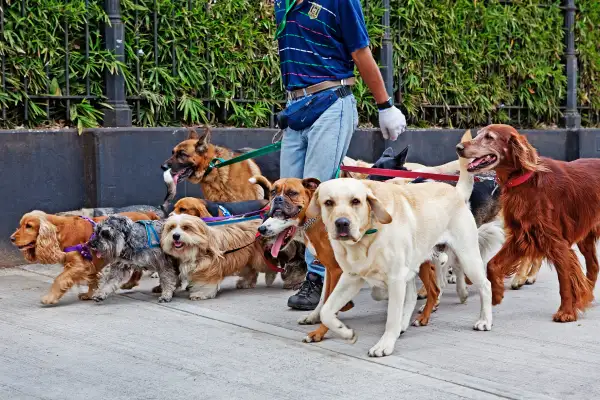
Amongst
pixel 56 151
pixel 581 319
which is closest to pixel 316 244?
pixel 581 319

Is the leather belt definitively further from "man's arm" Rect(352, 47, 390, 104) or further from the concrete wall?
the concrete wall

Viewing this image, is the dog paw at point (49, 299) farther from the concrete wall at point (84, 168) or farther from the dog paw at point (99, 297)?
the concrete wall at point (84, 168)

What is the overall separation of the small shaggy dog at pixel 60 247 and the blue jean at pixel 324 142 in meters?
1.74

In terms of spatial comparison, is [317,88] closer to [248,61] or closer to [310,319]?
[310,319]

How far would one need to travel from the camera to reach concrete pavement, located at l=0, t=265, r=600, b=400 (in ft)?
15.4

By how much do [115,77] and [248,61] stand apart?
5.66 feet

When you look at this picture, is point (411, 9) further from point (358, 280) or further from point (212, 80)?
point (358, 280)

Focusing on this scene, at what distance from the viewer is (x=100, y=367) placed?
5125 millimetres


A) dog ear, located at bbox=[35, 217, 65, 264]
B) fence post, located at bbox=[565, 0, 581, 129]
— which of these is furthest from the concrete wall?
fence post, located at bbox=[565, 0, 581, 129]

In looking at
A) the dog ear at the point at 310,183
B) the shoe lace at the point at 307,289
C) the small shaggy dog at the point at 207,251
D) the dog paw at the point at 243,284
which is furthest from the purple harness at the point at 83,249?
the dog ear at the point at 310,183

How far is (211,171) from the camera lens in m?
8.82

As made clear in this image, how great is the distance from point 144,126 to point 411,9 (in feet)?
13.9

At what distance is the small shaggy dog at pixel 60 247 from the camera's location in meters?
6.89

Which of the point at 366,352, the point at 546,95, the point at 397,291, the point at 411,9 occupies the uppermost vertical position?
the point at 411,9
